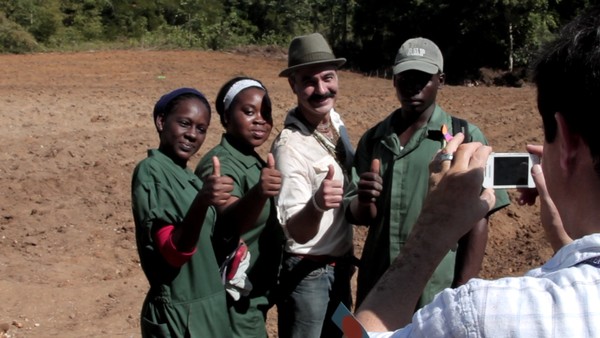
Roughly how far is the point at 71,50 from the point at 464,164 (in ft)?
78.4

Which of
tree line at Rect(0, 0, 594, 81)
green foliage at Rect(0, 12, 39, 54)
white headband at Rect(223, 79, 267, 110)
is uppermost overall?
tree line at Rect(0, 0, 594, 81)

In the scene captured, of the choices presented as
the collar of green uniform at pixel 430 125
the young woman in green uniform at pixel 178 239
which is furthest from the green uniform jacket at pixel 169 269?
the collar of green uniform at pixel 430 125

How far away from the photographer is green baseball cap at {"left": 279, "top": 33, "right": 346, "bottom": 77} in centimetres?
371

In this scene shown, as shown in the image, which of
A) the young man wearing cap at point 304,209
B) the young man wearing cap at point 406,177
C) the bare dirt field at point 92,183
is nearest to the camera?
the young man wearing cap at point 406,177

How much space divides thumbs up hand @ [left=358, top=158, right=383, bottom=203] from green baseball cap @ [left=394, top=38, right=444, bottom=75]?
0.58 m

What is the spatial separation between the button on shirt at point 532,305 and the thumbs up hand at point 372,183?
1939 millimetres

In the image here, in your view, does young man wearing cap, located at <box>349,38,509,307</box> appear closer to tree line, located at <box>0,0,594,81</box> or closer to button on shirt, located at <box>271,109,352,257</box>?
button on shirt, located at <box>271,109,352,257</box>

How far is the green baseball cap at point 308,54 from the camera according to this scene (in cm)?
371

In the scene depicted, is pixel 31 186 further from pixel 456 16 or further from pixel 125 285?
pixel 456 16

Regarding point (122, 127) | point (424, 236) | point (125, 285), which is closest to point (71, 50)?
point (122, 127)

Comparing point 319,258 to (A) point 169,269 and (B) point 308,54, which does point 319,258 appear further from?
(B) point 308,54

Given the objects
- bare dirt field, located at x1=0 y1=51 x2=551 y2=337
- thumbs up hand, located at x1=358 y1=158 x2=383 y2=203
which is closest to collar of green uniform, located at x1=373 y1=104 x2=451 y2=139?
thumbs up hand, located at x1=358 y1=158 x2=383 y2=203

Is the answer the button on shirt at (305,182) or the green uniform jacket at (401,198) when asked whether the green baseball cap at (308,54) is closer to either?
the button on shirt at (305,182)

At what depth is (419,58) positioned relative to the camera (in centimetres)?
354
